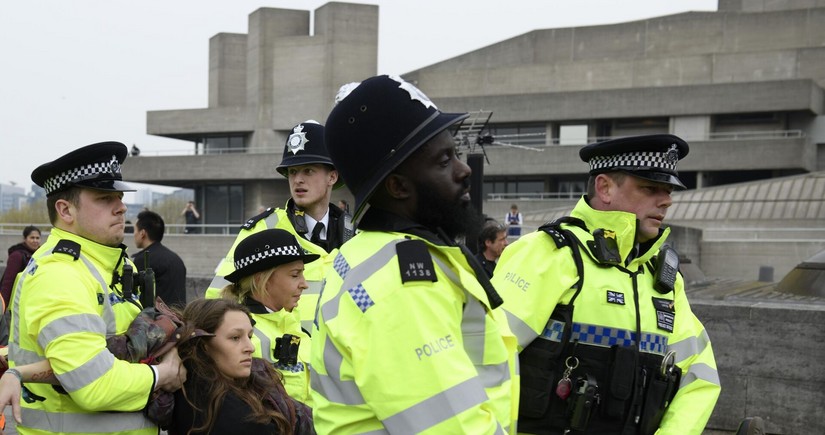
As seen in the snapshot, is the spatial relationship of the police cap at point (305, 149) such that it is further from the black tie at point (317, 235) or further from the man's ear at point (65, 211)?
the man's ear at point (65, 211)

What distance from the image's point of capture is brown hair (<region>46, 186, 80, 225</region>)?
10.9 ft

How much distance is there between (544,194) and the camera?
1704 inches

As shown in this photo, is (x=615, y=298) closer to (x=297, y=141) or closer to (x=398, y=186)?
(x=398, y=186)

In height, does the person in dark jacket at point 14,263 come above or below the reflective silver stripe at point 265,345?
below

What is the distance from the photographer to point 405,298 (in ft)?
5.57

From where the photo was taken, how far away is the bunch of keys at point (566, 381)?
3104 millimetres

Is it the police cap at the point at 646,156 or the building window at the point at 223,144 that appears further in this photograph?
the building window at the point at 223,144

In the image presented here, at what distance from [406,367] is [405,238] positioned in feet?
1.16

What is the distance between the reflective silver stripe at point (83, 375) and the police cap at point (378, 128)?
1.54m

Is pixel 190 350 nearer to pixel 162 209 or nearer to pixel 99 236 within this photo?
pixel 99 236

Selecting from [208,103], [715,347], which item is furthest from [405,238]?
[208,103]

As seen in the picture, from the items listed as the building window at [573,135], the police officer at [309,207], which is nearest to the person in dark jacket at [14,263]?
the police officer at [309,207]

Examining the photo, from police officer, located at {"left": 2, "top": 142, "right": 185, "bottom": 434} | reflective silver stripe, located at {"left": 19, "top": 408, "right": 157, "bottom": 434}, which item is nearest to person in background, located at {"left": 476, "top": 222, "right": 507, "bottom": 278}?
police officer, located at {"left": 2, "top": 142, "right": 185, "bottom": 434}

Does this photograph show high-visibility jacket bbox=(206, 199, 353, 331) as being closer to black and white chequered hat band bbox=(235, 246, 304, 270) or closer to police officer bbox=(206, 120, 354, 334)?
police officer bbox=(206, 120, 354, 334)
